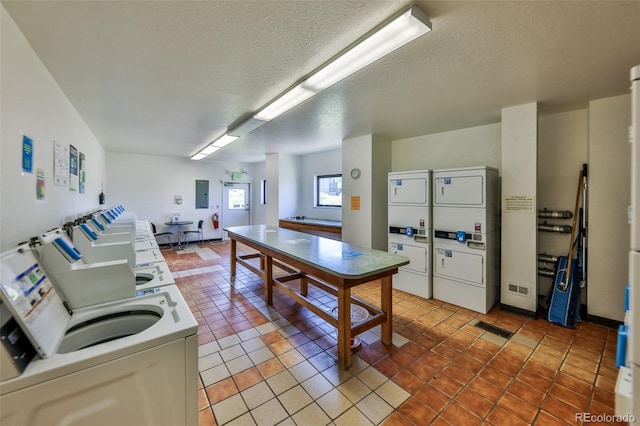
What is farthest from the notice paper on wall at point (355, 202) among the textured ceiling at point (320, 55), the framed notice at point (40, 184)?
the framed notice at point (40, 184)

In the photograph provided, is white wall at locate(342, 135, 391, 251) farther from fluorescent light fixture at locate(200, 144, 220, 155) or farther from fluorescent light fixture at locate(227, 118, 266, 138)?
fluorescent light fixture at locate(200, 144, 220, 155)

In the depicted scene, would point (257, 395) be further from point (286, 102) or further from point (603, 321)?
point (603, 321)

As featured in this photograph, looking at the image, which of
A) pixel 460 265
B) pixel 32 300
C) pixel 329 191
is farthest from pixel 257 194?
pixel 32 300

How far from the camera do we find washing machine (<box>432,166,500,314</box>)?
11.0 ft

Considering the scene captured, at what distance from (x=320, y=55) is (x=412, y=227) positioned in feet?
8.98

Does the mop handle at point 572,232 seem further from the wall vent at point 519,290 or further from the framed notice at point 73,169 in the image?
the framed notice at point 73,169

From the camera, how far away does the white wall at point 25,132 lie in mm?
1464

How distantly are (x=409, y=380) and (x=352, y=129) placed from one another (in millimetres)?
3531

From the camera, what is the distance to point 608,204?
3029mm

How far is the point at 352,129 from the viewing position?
14.4 ft

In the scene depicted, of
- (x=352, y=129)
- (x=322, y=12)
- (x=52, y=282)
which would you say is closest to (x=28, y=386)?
(x=52, y=282)

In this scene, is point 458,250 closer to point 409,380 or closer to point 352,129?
point 409,380

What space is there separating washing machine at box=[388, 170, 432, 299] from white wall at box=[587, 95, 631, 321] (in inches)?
69.6

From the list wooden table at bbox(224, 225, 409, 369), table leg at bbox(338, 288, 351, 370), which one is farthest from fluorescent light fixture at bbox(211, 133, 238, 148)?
table leg at bbox(338, 288, 351, 370)
